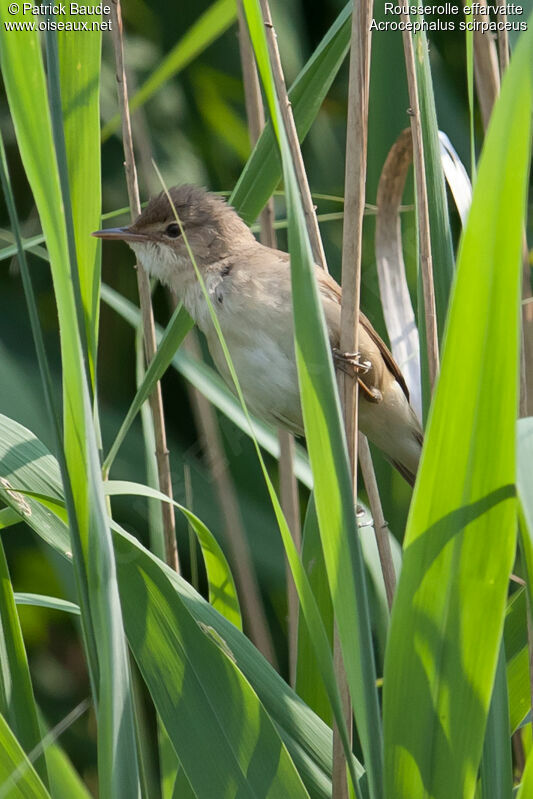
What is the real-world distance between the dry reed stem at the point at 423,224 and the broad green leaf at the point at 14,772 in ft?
1.88

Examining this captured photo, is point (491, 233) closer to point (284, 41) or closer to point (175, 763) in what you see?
point (175, 763)

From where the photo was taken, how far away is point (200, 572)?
2119 millimetres

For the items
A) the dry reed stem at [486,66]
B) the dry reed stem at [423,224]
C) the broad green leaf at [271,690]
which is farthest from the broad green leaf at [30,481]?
the dry reed stem at [486,66]

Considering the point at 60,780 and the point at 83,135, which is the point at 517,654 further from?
the point at 83,135

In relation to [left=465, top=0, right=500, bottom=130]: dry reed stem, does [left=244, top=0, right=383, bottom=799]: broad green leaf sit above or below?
below

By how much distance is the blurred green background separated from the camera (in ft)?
6.11

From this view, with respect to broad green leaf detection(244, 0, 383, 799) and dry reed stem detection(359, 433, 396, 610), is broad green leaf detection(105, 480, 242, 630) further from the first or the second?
broad green leaf detection(244, 0, 383, 799)

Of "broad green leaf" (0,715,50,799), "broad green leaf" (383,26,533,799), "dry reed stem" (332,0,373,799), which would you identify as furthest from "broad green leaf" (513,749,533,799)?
"broad green leaf" (0,715,50,799)

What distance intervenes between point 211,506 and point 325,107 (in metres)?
0.91

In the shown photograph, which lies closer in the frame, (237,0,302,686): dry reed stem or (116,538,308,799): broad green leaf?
(116,538,308,799): broad green leaf

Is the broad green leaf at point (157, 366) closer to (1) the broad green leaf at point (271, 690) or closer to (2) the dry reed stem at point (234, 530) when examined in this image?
(1) the broad green leaf at point (271, 690)

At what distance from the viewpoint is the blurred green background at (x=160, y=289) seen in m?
1.86

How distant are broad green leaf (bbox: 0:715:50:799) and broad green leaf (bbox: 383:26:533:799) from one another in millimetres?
348

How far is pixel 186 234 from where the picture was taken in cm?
155
